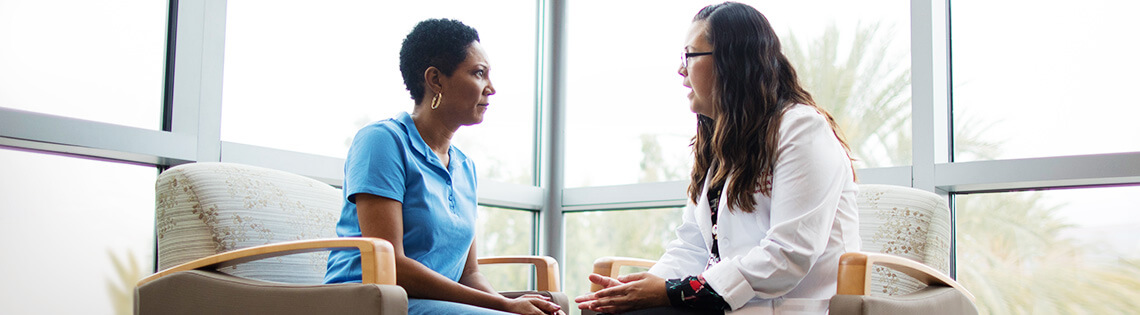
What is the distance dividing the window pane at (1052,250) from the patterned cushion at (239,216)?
7.03 feet

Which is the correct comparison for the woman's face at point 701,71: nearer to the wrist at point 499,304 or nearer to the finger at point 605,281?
the finger at point 605,281

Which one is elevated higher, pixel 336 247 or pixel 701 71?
pixel 701 71

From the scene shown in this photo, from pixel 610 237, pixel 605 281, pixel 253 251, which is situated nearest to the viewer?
pixel 253 251

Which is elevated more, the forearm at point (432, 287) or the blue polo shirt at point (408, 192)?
the blue polo shirt at point (408, 192)

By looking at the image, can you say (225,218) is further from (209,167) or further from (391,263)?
(391,263)

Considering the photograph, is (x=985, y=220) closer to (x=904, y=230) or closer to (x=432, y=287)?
(x=904, y=230)

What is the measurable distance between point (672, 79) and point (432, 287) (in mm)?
2262

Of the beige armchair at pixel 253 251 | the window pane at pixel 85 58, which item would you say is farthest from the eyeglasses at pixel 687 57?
the window pane at pixel 85 58

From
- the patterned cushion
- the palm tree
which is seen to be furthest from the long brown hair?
the palm tree

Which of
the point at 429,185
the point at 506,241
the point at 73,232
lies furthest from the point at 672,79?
the point at 73,232

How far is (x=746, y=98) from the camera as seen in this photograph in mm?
1739

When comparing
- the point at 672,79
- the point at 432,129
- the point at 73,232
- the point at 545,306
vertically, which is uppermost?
the point at 672,79

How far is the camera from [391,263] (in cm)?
159

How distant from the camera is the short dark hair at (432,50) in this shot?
209cm
